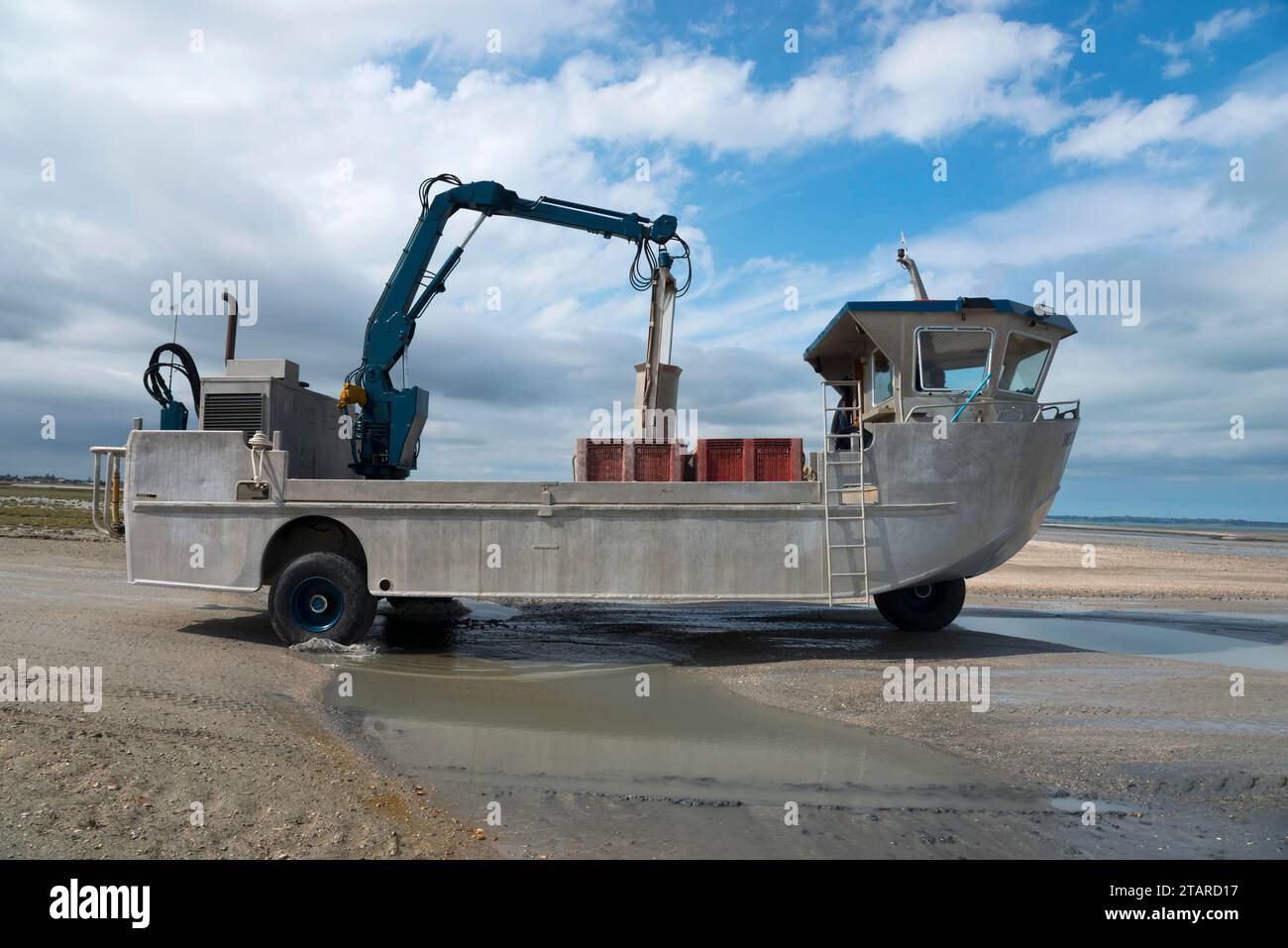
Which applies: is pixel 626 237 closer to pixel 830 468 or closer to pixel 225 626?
pixel 830 468

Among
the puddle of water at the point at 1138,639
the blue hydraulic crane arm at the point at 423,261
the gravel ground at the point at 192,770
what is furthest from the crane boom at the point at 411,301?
the puddle of water at the point at 1138,639

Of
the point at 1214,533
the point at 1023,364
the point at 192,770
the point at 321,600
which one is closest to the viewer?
the point at 192,770

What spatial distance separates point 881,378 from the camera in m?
9.55

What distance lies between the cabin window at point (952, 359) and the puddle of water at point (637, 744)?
14.7 ft

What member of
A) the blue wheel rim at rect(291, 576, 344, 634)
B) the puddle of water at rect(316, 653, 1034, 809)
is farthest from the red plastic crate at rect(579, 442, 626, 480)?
the blue wheel rim at rect(291, 576, 344, 634)

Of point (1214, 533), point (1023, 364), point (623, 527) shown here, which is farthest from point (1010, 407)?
point (1214, 533)

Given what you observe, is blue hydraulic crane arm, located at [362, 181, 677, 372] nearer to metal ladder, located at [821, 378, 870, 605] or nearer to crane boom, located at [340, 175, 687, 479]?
crane boom, located at [340, 175, 687, 479]

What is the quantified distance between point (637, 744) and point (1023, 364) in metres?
6.66

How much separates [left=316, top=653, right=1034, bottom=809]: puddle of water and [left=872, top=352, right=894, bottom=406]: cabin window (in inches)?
169

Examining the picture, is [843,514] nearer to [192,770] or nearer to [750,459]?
[750,459]

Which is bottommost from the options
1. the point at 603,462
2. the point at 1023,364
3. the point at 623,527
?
the point at 623,527

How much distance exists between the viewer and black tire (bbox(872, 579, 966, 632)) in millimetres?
9883
